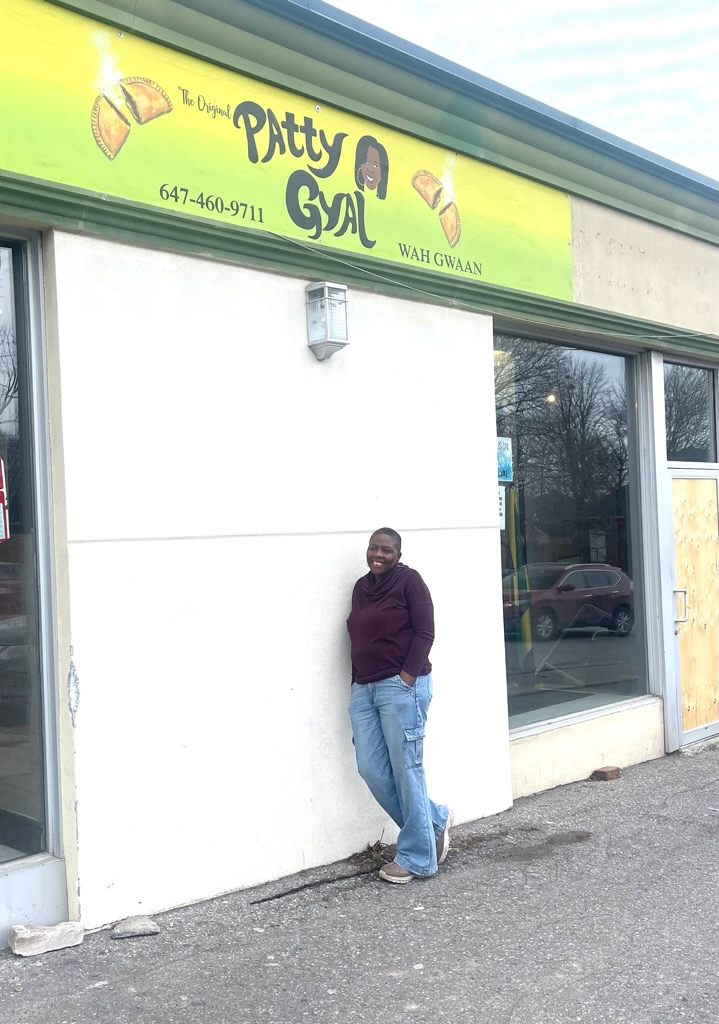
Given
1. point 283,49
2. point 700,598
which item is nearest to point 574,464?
point 700,598

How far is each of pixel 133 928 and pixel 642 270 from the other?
6.27m

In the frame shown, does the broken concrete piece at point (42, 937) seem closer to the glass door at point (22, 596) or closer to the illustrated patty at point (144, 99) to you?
the glass door at point (22, 596)

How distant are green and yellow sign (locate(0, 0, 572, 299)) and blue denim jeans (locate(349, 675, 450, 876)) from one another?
8.28ft

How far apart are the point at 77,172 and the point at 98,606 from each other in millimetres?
1989

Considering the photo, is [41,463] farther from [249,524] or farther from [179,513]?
[249,524]

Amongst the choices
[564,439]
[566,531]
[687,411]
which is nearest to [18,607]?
[566,531]

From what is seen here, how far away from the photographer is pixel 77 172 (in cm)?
461

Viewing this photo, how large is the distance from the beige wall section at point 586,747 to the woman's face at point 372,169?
375 centimetres

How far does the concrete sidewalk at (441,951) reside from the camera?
385 cm

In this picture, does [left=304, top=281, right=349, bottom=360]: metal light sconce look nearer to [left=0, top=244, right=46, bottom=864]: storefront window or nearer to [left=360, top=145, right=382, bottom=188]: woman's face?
[left=360, top=145, right=382, bottom=188]: woman's face

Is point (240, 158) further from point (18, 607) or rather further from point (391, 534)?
point (18, 607)

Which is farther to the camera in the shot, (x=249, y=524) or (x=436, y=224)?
(x=436, y=224)

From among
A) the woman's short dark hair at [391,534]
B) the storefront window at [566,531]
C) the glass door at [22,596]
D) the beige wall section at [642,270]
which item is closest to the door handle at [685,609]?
the storefront window at [566,531]

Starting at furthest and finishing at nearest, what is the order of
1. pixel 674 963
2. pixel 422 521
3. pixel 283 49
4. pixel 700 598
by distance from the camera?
pixel 700 598 → pixel 422 521 → pixel 283 49 → pixel 674 963
